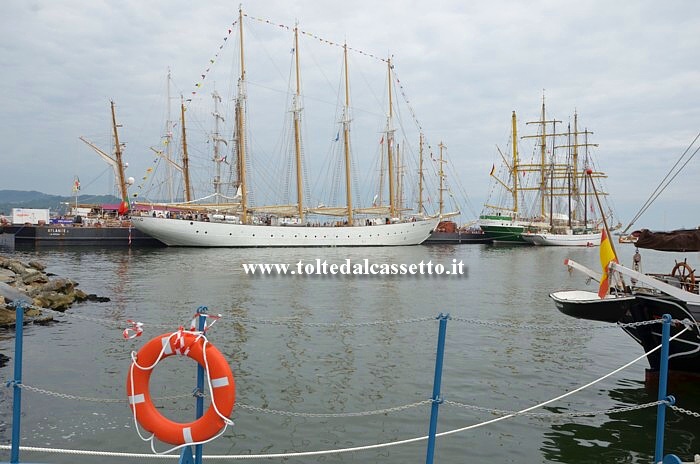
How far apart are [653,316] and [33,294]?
18.2 meters

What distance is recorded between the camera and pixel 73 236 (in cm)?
5138

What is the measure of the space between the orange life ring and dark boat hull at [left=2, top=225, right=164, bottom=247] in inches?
2024

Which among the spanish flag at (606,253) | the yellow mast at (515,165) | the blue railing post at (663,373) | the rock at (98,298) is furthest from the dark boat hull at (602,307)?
the yellow mast at (515,165)

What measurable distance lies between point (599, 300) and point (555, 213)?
3589 inches

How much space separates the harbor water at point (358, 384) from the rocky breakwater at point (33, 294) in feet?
2.57

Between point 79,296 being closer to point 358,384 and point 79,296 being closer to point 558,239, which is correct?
point 358,384

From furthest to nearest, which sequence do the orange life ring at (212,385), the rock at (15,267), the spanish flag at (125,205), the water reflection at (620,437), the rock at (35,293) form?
the spanish flag at (125,205) → the rock at (15,267) → the rock at (35,293) → the water reflection at (620,437) → the orange life ring at (212,385)

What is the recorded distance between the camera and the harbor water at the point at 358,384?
7445 mm

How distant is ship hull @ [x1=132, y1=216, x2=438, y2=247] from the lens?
53250mm

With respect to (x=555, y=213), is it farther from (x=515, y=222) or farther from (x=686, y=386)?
(x=686, y=386)

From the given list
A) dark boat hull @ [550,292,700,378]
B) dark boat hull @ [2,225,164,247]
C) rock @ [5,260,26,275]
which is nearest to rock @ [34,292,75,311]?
rock @ [5,260,26,275]

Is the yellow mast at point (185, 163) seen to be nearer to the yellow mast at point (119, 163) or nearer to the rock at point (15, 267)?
the yellow mast at point (119, 163)

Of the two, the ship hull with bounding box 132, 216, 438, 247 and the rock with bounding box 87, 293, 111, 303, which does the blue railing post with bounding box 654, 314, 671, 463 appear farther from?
the ship hull with bounding box 132, 216, 438, 247

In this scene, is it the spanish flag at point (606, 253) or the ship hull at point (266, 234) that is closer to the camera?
the spanish flag at point (606, 253)
